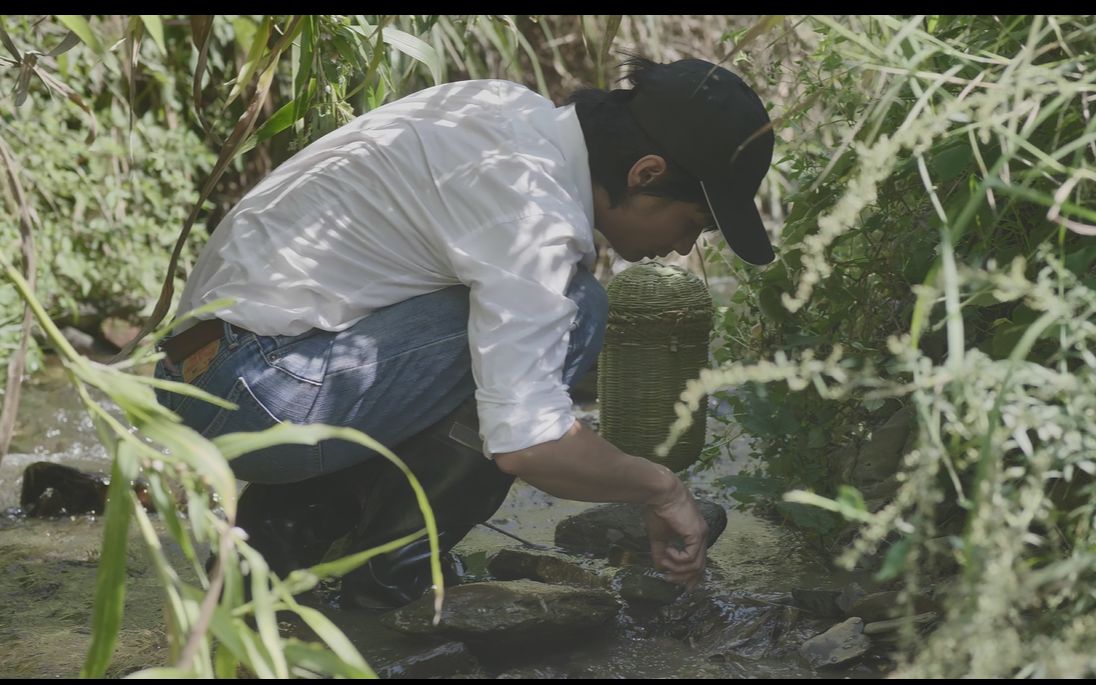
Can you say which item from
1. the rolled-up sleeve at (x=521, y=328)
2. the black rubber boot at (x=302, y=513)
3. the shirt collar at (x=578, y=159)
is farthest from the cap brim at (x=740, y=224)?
the black rubber boot at (x=302, y=513)

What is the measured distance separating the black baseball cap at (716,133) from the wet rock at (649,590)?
659 mm

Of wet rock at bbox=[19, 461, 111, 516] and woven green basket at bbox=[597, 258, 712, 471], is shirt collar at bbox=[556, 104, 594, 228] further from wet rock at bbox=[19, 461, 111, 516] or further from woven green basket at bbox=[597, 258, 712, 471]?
wet rock at bbox=[19, 461, 111, 516]

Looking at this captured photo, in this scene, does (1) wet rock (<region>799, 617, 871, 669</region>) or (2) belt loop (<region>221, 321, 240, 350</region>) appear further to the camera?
(2) belt loop (<region>221, 321, 240, 350</region>)

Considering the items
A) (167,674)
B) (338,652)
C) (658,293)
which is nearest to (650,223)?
(658,293)

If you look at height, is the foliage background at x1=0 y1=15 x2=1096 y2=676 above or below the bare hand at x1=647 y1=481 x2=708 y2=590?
above

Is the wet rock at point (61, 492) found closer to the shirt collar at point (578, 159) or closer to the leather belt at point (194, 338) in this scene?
the leather belt at point (194, 338)

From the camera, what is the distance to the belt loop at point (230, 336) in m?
2.42

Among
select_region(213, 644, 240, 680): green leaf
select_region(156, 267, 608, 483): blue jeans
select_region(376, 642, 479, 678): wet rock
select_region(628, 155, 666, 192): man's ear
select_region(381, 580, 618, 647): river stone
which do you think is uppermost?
select_region(628, 155, 666, 192): man's ear

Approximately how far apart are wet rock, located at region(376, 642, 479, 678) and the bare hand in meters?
0.44

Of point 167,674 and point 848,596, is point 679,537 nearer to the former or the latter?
point 848,596

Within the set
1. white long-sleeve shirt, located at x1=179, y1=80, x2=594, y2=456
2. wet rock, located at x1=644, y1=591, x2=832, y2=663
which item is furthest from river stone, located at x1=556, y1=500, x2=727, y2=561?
white long-sleeve shirt, located at x1=179, y1=80, x2=594, y2=456

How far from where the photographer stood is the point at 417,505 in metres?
2.56

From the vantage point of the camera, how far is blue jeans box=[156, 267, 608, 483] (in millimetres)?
2404

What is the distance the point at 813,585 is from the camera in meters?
2.66
